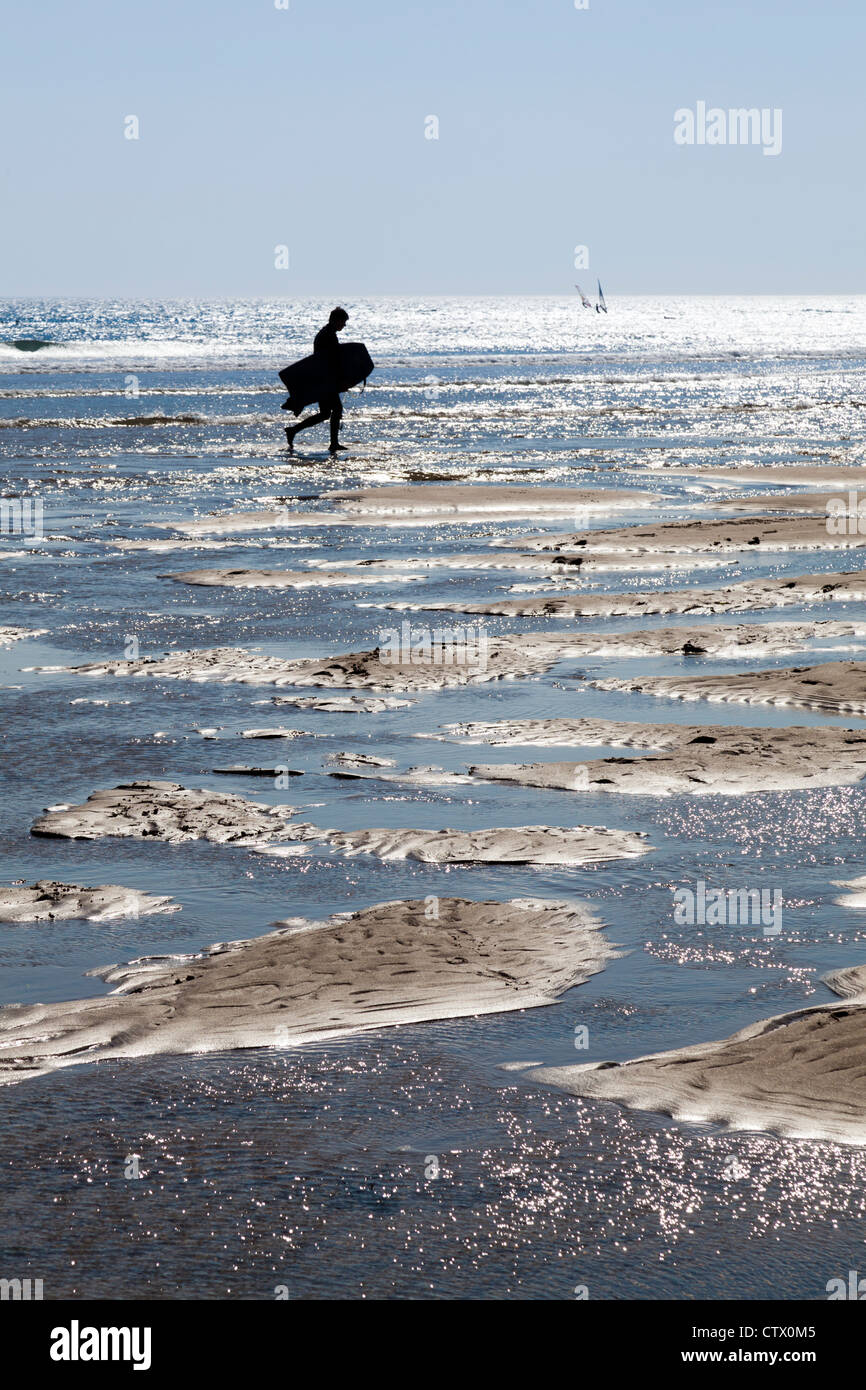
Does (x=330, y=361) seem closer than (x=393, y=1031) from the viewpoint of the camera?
No

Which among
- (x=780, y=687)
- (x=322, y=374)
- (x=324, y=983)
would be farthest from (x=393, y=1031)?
(x=322, y=374)

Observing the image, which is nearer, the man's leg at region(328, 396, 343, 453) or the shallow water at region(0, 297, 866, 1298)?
the shallow water at region(0, 297, 866, 1298)

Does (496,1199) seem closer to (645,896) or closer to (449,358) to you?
(645,896)

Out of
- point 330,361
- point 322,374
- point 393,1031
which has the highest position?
point 330,361

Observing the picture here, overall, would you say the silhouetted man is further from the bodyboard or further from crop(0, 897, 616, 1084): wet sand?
crop(0, 897, 616, 1084): wet sand

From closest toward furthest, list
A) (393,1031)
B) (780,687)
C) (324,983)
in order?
1. (393,1031)
2. (324,983)
3. (780,687)

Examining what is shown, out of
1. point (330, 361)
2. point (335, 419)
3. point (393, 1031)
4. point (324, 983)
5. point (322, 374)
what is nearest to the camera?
point (393, 1031)

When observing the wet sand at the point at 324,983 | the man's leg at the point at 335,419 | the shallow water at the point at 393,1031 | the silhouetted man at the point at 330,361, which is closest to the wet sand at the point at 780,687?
the shallow water at the point at 393,1031

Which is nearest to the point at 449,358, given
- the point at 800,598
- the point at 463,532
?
the point at 463,532

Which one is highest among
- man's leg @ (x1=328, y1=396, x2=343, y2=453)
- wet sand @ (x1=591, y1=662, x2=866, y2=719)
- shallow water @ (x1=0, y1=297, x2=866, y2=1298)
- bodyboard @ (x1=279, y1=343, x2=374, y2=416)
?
bodyboard @ (x1=279, y1=343, x2=374, y2=416)

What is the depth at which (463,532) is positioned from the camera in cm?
1942

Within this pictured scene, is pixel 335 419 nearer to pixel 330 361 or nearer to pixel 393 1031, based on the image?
pixel 330 361

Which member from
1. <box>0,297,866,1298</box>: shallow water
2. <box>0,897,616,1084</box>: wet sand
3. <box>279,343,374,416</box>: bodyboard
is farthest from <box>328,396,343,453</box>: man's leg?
<box>0,897,616,1084</box>: wet sand
